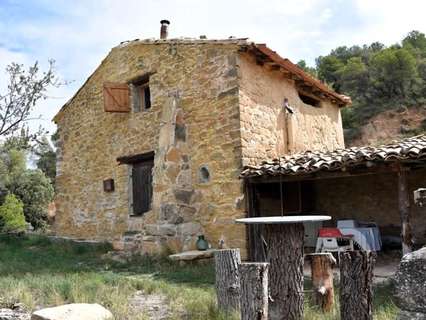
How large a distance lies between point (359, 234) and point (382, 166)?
2040 mm

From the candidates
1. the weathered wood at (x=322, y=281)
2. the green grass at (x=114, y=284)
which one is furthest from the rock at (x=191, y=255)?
the weathered wood at (x=322, y=281)

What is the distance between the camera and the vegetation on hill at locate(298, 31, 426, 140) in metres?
25.5

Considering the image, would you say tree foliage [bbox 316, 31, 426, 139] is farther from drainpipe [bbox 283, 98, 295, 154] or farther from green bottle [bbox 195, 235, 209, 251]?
green bottle [bbox 195, 235, 209, 251]

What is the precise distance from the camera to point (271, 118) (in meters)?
10.1

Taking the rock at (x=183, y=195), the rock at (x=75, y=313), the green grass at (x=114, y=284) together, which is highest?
the rock at (x=183, y=195)

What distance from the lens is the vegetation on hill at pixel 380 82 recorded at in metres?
25.5

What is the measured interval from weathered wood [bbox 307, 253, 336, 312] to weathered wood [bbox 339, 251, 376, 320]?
0.90 meters

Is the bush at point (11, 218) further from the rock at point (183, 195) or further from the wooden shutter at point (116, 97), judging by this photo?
the rock at point (183, 195)

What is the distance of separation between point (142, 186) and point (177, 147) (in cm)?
189

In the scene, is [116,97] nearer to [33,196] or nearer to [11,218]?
[11,218]

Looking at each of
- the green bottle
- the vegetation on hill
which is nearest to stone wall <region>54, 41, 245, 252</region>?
the green bottle

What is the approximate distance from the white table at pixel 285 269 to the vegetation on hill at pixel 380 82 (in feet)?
74.8

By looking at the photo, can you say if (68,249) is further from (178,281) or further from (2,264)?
(178,281)

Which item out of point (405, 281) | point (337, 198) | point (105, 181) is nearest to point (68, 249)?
point (105, 181)
